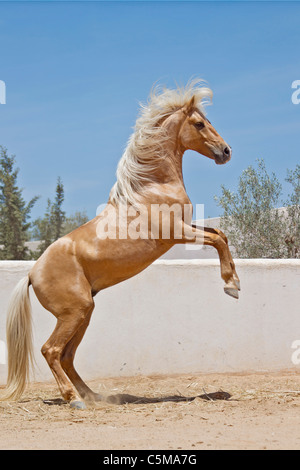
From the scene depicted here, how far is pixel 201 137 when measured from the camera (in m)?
5.69

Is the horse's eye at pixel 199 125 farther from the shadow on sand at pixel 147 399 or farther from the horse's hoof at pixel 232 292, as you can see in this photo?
the shadow on sand at pixel 147 399

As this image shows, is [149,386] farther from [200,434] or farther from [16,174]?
[16,174]

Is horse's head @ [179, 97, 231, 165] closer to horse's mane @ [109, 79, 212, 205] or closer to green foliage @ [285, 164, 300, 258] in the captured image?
horse's mane @ [109, 79, 212, 205]

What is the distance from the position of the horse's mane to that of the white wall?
1957mm

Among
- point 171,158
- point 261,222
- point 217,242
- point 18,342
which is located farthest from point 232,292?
point 261,222

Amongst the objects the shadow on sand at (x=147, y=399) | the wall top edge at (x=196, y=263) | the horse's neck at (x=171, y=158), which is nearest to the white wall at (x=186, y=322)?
the wall top edge at (x=196, y=263)

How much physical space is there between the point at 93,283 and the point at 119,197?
2.93 feet

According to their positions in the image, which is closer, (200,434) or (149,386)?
(200,434)

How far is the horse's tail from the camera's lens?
223 inches

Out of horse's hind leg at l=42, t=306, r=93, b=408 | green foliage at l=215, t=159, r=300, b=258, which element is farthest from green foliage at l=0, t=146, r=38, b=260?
horse's hind leg at l=42, t=306, r=93, b=408

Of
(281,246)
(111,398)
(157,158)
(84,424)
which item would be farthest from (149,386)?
(281,246)

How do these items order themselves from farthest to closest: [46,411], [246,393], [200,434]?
[246,393]
[46,411]
[200,434]

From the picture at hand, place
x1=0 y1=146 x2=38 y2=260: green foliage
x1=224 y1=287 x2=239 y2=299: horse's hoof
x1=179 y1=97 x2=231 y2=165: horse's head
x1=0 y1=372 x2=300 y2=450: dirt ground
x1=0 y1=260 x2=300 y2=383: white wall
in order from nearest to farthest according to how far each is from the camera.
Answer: x1=0 y1=372 x2=300 y2=450: dirt ground, x1=224 y1=287 x2=239 y2=299: horse's hoof, x1=179 y1=97 x2=231 y2=165: horse's head, x1=0 y1=260 x2=300 y2=383: white wall, x1=0 y1=146 x2=38 y2=260: green foliage

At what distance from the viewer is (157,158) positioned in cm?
566
